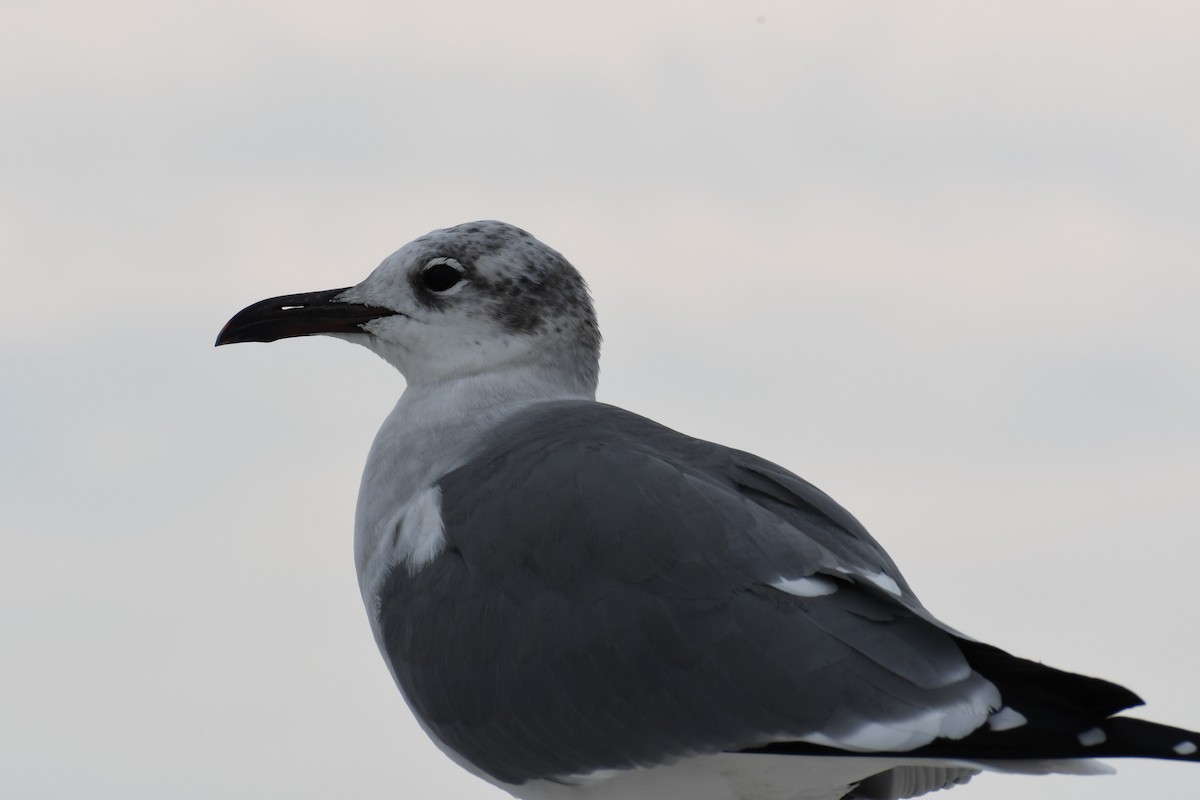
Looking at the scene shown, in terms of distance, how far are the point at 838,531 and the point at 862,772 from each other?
0.63 m

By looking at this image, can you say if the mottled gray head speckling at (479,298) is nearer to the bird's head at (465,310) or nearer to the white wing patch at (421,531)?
the bird's head at (465,310)

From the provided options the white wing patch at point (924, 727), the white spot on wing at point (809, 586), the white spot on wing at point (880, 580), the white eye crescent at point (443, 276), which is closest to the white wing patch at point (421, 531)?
the white eye crescent at point (443, 276)

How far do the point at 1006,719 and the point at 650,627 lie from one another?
0.86 m

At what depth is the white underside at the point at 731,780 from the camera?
4008 millimetres

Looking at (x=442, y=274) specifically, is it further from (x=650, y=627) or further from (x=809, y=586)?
(x=809, y=586)

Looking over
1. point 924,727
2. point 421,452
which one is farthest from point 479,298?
point 924,727

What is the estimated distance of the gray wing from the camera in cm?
388

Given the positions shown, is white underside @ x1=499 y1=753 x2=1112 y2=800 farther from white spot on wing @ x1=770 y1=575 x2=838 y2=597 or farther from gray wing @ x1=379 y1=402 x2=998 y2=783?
white spot on wing @ x1=770 y1=575 x2=838 y2=597

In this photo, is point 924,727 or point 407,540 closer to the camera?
point 924,727

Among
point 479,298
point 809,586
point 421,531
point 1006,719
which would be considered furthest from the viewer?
point 479,298

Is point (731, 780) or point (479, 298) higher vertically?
point (479, 298)

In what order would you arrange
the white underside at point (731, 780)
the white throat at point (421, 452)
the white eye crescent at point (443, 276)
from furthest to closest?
the white eye crescent at point (443, 276)
the white throat at point (421, 452)
the white underside at point (731, 780)

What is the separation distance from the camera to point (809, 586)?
405 cm

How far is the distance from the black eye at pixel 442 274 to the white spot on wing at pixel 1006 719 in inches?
87.3
